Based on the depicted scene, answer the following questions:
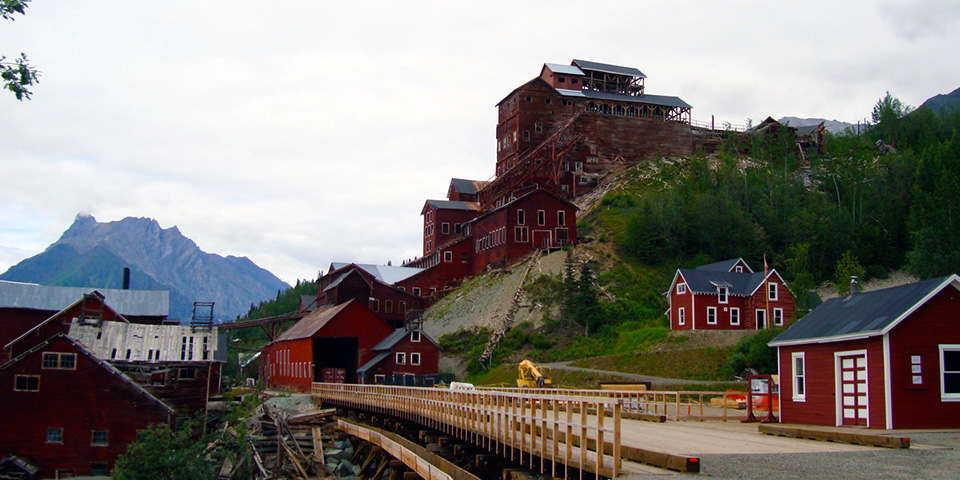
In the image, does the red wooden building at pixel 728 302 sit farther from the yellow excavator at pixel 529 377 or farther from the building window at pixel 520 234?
the yellow excavator at pixel 529 377

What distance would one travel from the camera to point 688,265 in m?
74.4

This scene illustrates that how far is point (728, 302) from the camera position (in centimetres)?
5809

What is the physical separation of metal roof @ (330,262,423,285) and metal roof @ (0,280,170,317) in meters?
23.7

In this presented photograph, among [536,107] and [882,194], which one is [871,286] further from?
[536,107]

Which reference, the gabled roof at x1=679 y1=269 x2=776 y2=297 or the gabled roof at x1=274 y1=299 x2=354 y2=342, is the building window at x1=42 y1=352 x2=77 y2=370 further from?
the gabled roof at x1=679 y1=269 x2=776 y2=297

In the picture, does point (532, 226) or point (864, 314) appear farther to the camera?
point (532, 226)

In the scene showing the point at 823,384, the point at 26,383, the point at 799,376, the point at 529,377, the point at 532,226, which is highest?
the point at 532,226


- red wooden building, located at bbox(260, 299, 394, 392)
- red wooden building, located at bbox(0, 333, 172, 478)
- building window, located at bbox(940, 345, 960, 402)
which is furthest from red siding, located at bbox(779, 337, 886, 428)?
red wooden building, located at bbox(260, 299, 394, 392)

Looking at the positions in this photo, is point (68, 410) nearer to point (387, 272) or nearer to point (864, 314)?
point (864, 314)

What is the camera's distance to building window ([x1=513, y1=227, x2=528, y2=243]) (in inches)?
3083

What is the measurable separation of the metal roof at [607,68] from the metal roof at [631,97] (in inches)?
137

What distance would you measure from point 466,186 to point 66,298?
5699 cm

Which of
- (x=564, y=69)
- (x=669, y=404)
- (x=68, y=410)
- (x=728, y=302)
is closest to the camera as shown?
(x=669, y=404)

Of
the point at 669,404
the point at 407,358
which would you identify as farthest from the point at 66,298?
the point at 669,404
